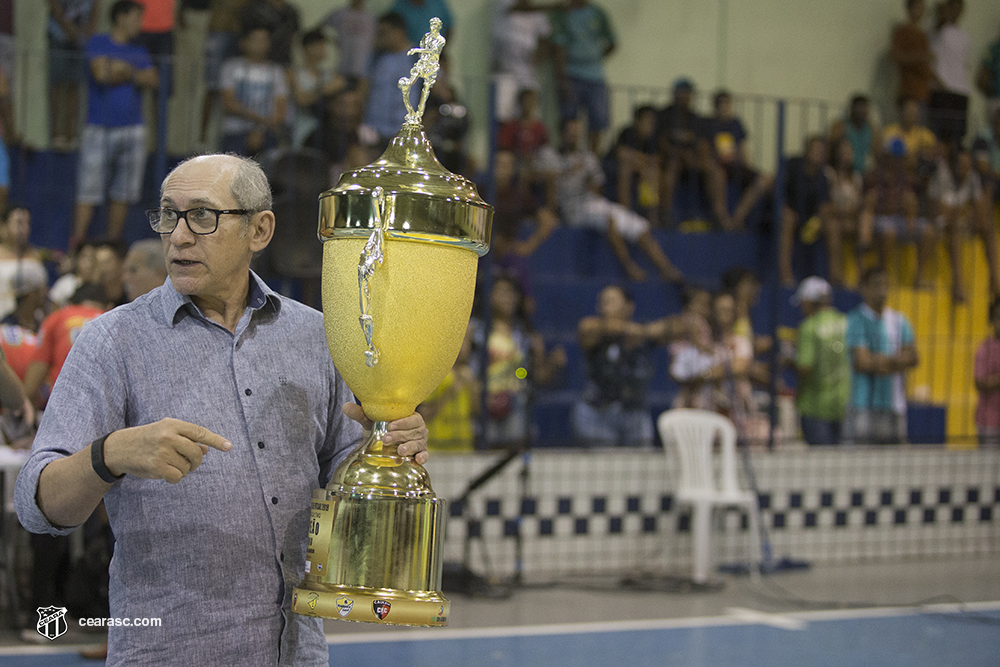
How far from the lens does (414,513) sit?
1.65 m

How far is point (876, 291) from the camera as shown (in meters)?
6.28

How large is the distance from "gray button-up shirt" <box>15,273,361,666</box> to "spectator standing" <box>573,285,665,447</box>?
3.92 m

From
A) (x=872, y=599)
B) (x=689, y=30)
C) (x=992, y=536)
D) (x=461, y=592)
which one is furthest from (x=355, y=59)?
(x=992, y=536)

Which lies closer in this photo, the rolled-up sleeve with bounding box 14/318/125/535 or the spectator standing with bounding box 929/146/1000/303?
the rolled-up sleeve with bounding box 14/318/125/535

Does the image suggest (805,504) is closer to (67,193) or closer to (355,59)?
(355,59)

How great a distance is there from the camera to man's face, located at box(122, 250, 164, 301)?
3.80m

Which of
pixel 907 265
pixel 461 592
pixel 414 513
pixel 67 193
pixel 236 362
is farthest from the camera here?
pixel 907 265

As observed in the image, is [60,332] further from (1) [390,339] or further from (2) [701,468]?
(2) [701,468]

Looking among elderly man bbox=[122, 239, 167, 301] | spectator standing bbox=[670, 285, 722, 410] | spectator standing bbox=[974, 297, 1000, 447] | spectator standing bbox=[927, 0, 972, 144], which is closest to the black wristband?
elderly man bbox=[122, 239, 167, 301]

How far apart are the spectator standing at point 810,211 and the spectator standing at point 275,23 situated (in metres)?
3.23

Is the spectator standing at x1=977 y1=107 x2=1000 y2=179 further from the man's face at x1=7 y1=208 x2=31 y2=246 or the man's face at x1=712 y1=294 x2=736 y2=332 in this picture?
the man's face at x1=7 y1=208 x2=31 y2=246

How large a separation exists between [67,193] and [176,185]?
470cm

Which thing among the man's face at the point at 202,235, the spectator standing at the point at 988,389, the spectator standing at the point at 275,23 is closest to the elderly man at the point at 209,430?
the man's face at the point at 202,235

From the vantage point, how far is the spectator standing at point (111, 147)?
544cm
